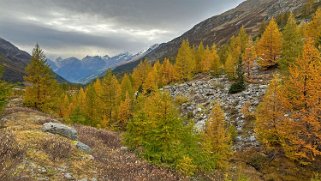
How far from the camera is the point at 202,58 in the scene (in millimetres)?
77125

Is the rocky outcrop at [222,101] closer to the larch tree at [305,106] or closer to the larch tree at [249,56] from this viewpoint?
the larch tree at [249,56]

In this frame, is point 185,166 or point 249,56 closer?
point 185,166

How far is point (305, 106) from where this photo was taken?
28.6 meters

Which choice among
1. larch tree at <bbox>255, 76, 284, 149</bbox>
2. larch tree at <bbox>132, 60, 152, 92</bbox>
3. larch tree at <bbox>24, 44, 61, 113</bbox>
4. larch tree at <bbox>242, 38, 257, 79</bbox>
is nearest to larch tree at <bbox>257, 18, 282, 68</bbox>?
larch tree at <bbox>242, 38, 257, 79</bbox>

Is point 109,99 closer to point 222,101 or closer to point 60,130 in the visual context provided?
point 222,101

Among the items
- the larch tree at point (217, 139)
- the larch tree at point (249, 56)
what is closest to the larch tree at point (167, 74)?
the larch tree at point (249, 56)

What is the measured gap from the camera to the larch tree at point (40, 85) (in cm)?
4731

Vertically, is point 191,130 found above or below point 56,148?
below

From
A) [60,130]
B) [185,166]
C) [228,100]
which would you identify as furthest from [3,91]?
[228,100]

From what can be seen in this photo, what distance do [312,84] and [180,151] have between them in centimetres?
1581

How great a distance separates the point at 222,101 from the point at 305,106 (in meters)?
19.6

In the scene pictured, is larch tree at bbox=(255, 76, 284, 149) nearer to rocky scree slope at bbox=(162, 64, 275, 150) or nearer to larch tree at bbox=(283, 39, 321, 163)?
larch tree at bbox=(283, 39, 321, 163)

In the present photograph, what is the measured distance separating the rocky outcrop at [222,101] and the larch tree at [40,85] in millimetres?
21299

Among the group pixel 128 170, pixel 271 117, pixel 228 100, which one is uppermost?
pixel 128 170
